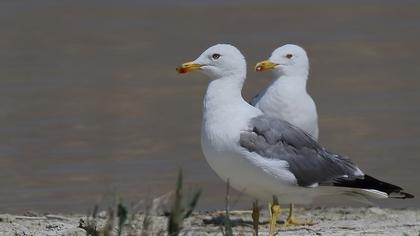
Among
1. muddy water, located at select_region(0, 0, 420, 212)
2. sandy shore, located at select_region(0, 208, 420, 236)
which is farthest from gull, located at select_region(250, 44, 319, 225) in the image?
muddy water, located at select_region(0, 0, 420, 212)

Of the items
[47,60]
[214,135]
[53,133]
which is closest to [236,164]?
[214,135]

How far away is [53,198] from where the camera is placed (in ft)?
36.9

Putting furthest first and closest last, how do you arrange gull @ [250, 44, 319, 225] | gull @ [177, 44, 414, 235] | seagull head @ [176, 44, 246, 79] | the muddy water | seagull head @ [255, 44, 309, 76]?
the muddy water < seagull head @ [255, 44, 309, 76] < gull @ [250, 44, 319, 225] < seagull head @ [176, 44, 246, 79] < gull @ [177, 44, 414, 235]

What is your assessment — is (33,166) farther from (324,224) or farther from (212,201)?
(324,224)

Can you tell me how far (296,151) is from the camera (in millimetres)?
9266

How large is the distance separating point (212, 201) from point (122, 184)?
2.57 feet

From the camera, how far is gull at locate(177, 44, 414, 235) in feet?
29.2

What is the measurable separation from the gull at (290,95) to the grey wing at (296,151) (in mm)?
914

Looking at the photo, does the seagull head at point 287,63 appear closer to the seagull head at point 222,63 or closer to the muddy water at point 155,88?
the muddy water at point 155,88

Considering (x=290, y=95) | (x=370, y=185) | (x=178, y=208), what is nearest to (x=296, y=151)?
(x=370, y=185)

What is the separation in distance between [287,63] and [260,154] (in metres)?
2.32

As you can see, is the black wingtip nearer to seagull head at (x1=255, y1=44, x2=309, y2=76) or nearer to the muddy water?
the muddy water

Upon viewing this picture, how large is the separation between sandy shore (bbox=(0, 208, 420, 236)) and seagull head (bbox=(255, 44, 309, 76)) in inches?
43.0

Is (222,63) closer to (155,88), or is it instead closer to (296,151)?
(296,151)
